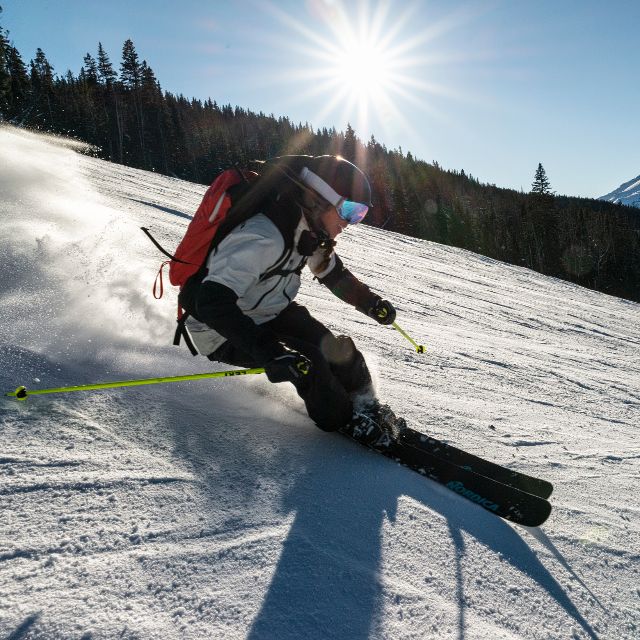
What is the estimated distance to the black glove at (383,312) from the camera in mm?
3539

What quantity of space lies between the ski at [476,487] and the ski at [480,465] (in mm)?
39

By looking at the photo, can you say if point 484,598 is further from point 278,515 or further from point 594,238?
point 594,238

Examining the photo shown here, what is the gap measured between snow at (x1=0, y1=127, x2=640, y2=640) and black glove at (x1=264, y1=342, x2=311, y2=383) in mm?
425

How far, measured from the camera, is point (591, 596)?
6.05ft

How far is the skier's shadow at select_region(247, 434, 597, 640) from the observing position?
1.44 metres

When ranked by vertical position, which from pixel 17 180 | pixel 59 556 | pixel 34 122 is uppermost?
pixel 34 122

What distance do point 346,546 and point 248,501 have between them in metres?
0.43

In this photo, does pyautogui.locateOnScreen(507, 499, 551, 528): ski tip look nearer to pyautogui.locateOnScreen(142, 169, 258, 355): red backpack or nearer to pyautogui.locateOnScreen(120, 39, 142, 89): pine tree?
pyautogui.locateOnScreen(142, 169, 258, 355): red backpack

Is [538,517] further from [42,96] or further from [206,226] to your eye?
[42,96]

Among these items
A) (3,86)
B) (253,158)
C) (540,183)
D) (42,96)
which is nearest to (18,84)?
(42,96)

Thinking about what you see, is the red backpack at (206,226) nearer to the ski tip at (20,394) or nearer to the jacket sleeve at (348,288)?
the ski tip at (20,394)

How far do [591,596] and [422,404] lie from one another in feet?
5.75

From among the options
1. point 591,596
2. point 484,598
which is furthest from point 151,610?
point 591,596

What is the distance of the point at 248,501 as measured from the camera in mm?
1938
